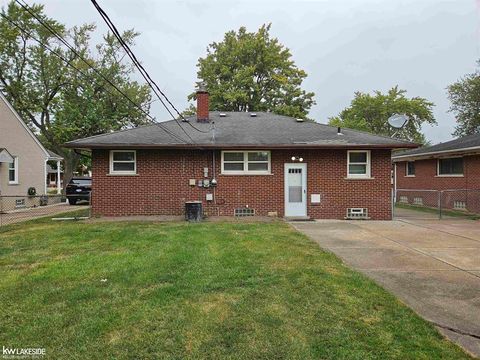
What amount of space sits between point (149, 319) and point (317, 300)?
2065 millimetres

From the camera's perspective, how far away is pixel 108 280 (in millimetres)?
5277

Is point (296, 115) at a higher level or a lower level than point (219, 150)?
higher

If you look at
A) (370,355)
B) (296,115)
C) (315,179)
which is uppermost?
(296,115)

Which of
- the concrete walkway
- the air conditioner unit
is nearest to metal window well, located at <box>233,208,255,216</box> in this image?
the air conditioner unit

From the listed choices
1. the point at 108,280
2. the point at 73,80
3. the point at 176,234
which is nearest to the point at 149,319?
the point at 108,280

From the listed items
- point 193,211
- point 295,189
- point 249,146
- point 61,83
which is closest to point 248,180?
point 249,146

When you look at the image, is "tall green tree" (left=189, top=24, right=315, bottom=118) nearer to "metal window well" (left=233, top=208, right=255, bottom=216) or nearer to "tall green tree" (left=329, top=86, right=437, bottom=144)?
"tall green tree" (left=329, top=86, right=437, bottom=144)

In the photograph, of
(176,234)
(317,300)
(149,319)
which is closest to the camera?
(149,319)

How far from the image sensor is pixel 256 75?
35.7 m

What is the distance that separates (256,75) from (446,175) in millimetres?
22304

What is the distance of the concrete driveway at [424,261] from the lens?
13.6 feet

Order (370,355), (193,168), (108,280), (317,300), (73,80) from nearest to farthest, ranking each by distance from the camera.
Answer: (370,355) < (317,300) < (108,280) < (193,168) < (73,80)

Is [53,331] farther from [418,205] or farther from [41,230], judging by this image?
[418,205]

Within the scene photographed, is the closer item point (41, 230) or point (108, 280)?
point (108, 280)
